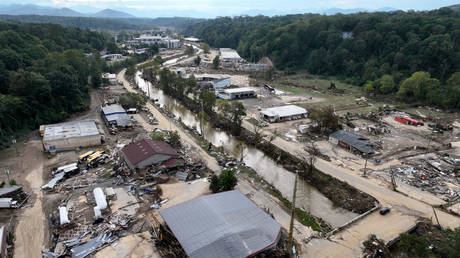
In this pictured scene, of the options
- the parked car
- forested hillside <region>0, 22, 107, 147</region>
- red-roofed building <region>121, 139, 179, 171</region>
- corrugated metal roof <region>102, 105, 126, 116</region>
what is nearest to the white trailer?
red-roofed building <region>121, 139, 179, 171</region>

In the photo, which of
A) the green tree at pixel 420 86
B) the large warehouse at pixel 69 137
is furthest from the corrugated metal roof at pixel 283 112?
the green tree at pixel 420 86

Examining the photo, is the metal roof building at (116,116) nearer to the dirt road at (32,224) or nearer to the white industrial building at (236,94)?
the dirt road at (32,224)

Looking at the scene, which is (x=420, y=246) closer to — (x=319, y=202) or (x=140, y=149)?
(x=319, y=202)

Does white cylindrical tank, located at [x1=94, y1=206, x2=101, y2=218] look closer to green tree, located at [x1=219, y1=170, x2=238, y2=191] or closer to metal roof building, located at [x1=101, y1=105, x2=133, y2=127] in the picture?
green tree, located at [x1=219, y1=170, x2=238, y2=191]

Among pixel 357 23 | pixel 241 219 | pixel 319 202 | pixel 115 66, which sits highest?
pixel 357 23

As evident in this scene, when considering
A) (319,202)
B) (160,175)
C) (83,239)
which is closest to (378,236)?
(319,202)

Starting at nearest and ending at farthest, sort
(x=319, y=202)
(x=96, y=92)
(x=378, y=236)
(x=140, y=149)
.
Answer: (x=378, y=236)
(x=319, y=202)
(x=140, y=149)
(x=96, y=92)
